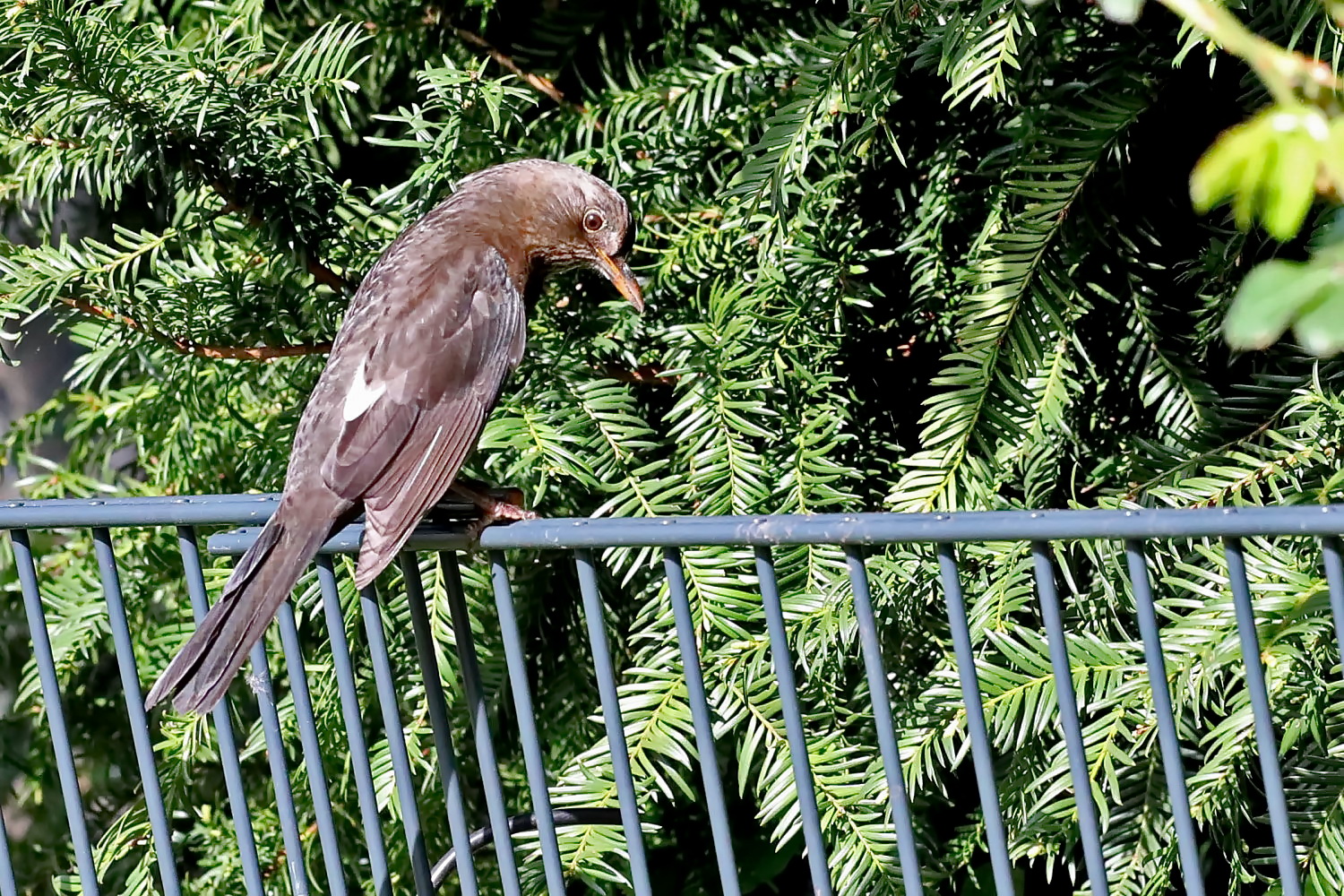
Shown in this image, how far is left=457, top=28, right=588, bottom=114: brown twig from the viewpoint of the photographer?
2920mm

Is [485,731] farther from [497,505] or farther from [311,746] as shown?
[497,505]

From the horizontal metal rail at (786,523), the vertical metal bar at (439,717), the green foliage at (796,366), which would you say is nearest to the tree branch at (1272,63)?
the horizontal metal rail at (786,523)

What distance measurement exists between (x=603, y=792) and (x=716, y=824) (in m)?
0.62

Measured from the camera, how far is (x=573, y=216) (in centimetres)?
257

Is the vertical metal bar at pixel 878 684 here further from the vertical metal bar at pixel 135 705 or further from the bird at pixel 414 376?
the vertical metal bar at pixel 135 705

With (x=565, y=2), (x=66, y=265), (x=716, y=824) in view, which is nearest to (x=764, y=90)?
(x=565, y=2)

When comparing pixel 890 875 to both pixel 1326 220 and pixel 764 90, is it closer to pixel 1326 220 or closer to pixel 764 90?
pixel 1326 220

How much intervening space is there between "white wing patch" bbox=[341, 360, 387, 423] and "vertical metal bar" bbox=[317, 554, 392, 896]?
421mm

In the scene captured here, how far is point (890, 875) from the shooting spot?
2199 mm

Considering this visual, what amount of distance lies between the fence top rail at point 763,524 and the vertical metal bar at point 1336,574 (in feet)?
0.23

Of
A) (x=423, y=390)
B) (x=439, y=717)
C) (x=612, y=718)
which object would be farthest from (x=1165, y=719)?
(x=423, y=390)

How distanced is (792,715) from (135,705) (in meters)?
0.95

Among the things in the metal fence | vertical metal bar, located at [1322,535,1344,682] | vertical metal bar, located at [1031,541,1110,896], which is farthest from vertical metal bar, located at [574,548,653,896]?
vertical metal bar, located at [1322,535,1344,682]

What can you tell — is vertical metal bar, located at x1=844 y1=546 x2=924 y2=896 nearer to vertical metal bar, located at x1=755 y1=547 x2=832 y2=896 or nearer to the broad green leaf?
vertical metal bar, located at x1=755 y1=547 x2=832 y2=896
